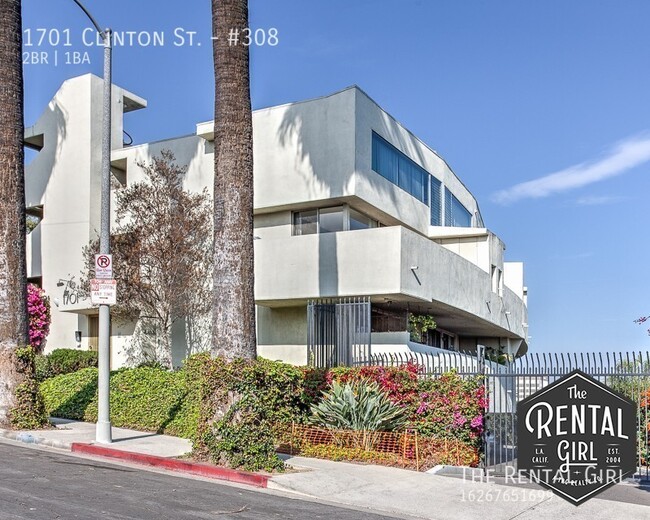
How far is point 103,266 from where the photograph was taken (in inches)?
563

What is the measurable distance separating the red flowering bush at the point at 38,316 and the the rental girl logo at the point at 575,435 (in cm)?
1922

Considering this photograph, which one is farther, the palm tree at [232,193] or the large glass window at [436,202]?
the large glass window at [436,202]

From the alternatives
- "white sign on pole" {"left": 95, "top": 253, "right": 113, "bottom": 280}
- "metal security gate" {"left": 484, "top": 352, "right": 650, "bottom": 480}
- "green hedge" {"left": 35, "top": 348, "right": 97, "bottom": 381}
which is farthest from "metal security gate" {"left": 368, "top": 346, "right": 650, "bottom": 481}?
"green hedge" {"left": 35, "top": 348, "right": 97, "bottom": 381}

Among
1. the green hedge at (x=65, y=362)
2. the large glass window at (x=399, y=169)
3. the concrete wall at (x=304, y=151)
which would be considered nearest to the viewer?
the concrete wall at (x=304, y=151)

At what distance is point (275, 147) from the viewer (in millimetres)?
21656

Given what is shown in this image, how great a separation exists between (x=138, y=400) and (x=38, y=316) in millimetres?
10361

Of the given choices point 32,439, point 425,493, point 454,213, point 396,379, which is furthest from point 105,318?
Answer: point 454,213

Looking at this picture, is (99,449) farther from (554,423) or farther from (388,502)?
(554,423)

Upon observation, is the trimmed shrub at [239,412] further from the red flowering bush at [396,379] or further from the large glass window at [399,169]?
the large glass window at [399,169]

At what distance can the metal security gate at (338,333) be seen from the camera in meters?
17.8

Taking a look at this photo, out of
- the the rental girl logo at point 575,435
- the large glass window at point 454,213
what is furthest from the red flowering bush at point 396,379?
the large glass window at point 454,213

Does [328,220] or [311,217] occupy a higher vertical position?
[311,217]

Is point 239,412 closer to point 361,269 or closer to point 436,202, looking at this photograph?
point 361,269

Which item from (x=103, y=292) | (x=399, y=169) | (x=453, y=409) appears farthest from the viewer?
(x=399, y=169)
